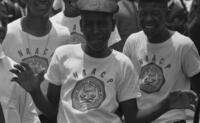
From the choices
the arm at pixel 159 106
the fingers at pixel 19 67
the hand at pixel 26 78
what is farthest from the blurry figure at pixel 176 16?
the fingers at pixel 19 67

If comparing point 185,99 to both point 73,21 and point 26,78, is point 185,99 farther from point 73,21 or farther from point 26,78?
point 73,21

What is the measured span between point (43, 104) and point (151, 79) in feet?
3.75

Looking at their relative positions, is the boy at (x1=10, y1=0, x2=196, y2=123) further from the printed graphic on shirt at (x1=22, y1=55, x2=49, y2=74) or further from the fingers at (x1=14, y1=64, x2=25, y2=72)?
the printed graphic on shirt at (x1=22, y1=55, x2=49, y2=74)

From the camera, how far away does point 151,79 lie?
5.91 metres

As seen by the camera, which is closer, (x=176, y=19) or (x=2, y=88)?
(x=2, y=88)

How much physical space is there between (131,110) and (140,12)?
115 centimetres

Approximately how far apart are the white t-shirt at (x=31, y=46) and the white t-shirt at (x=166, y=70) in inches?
29.1

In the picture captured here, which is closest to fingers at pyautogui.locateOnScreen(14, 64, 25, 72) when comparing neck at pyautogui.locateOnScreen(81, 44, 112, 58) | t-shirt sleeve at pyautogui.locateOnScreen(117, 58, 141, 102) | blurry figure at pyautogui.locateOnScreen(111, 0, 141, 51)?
neck at pyautogui.locateOnScreen(81, 44, 112, 58)

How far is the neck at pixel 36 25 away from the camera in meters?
6.20

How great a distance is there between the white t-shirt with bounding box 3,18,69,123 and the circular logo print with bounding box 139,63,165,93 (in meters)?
0.77

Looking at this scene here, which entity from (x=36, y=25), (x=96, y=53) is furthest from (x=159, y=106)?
(x=36, y=25)

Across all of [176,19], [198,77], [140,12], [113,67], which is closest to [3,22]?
[113,67]

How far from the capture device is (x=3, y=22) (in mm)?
5125

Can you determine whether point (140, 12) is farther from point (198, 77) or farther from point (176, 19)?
point (176, 19)
